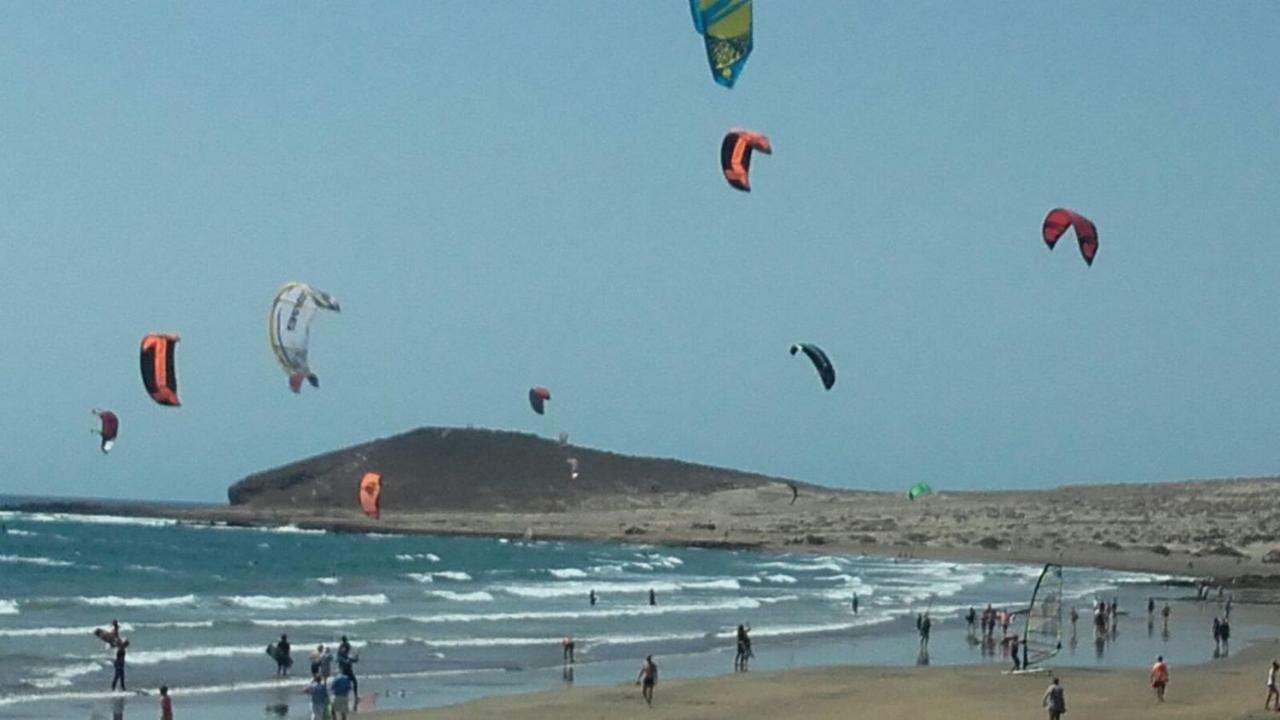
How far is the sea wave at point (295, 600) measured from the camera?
40.5m

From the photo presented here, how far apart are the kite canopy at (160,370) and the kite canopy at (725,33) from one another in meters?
8.72

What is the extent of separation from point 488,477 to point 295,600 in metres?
69.7

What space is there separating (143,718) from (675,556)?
5158 cm

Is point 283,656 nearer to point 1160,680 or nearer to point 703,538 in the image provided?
point 1160,680

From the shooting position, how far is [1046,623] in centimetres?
2903

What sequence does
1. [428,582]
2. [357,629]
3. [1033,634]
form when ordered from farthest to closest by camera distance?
1. [428,582]
2. [357,629]
3. [1033,634]

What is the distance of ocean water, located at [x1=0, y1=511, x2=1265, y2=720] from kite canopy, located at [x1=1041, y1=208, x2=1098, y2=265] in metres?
5.93

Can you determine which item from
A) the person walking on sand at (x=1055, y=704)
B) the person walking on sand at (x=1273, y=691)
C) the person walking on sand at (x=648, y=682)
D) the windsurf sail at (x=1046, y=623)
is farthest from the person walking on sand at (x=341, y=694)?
the person walking on sand at (x=1273, y=691)

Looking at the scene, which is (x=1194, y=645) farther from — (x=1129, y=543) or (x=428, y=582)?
(x=1129, y=543)

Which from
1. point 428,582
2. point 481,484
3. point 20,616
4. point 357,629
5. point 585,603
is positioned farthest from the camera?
point 481,484

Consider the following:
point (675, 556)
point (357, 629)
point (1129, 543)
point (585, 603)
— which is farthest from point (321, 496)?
point (357, 629)

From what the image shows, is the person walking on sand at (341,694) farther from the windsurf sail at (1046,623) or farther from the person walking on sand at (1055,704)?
the windsurf sail at (1046,623)

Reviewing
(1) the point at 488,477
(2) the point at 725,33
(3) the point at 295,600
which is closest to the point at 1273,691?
(2) the point at 725,33

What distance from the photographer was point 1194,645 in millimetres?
→ 31531
